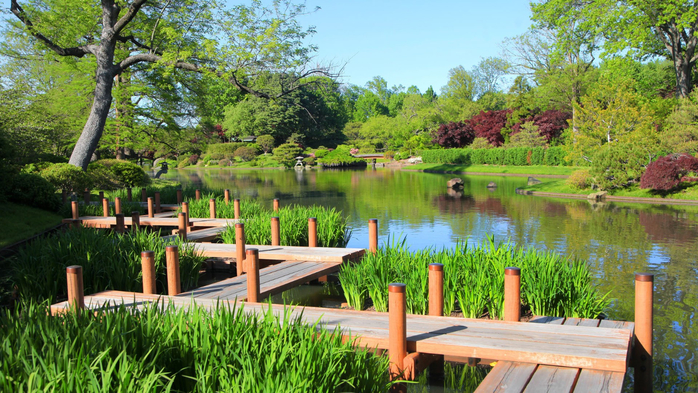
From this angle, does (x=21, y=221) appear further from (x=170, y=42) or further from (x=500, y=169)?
(x=500, y=169)

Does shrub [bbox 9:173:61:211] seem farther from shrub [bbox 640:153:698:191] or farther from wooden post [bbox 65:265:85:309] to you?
shrub [bbox 640:153:698:191]

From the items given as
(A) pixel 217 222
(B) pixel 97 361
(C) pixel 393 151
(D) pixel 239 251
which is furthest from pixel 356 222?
(C) pixel 393 151

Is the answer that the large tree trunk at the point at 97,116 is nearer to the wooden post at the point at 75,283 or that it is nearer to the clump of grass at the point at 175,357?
the wooden post at the point at 75,283

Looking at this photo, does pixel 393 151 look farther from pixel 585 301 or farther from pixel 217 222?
pixel 585 301

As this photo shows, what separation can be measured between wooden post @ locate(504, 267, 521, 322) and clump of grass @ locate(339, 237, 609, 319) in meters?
0.89

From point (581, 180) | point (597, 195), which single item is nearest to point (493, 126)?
point (581, 180)

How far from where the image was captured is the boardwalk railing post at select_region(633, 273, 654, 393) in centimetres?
483

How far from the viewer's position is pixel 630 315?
25.0 feet

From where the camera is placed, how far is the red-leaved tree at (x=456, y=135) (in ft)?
188

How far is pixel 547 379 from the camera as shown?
414cm

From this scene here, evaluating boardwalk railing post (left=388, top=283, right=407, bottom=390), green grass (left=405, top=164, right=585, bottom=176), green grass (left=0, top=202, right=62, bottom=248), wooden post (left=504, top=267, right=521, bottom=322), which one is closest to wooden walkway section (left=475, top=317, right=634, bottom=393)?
boardwalk railing post (left=388, top=283, right=407, bottom=390)

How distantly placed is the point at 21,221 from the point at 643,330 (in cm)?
1413

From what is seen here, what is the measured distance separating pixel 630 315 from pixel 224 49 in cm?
1448

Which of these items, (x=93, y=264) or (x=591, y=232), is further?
(x=591, y=232)
